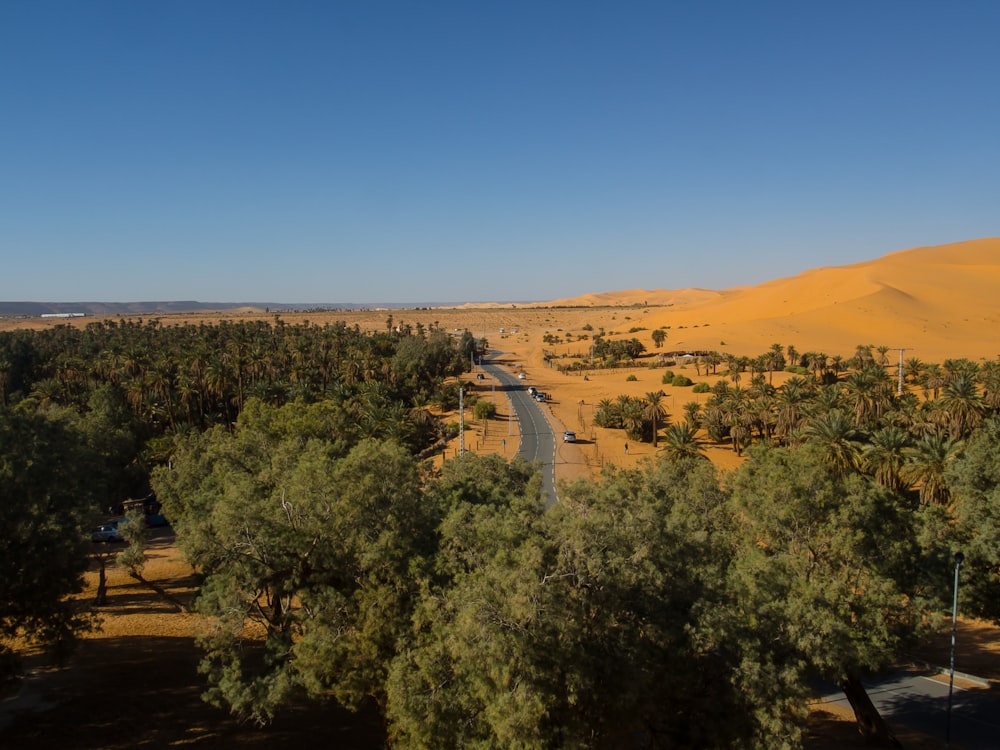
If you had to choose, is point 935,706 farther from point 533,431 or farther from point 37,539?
point 533,431

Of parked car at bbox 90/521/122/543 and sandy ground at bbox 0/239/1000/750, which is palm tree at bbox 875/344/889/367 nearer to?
sandy ground at bbox 0/239/1000/750

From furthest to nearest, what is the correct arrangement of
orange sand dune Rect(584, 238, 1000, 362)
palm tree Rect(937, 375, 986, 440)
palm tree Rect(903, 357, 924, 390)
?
orange sand dune Rect(584, 238, 1000, 362) < palm tree Rect(903, 357, 924, 390) < palm tree Rect(937, 375, 986, 440)

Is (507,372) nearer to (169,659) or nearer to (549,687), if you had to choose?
(169,659)

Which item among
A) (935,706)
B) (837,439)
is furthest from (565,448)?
(935,706)

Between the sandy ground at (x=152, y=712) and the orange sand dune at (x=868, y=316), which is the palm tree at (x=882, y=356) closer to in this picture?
the orange sand dune at (x=868, y=316)

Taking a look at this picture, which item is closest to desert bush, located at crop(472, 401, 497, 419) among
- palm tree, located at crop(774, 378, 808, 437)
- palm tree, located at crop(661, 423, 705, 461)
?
palm tree, located at crop(661, 423, 705, 461)

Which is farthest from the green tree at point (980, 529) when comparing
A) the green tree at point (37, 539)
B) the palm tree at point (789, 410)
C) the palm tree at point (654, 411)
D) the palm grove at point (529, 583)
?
the palm tree at point (654, 411)
